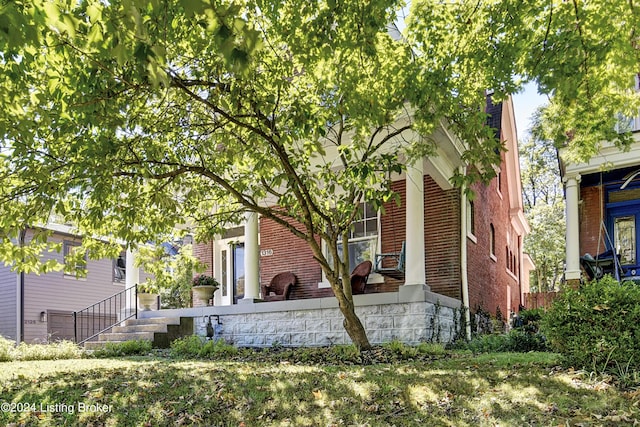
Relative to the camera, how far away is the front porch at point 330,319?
341 inches

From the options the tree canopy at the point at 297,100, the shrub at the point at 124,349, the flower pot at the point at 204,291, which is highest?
the tree canopy at the point at 297,100

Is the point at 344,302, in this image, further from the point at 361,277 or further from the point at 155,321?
the point at 155,321

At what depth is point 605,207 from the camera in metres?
12.5

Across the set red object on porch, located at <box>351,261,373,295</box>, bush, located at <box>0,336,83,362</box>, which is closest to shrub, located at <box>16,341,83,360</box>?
bush, located at <box>0,336,83,362</box>

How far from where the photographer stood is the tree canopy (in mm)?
5348

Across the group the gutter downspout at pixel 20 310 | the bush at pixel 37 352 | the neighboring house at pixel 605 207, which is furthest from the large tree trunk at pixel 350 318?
the gutter downspout at pixel 20 310

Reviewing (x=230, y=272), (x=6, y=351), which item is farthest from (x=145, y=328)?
Result: (x=230, y=272)

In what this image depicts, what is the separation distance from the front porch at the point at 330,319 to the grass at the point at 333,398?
280 centimetres

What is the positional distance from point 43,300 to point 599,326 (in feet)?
57.3

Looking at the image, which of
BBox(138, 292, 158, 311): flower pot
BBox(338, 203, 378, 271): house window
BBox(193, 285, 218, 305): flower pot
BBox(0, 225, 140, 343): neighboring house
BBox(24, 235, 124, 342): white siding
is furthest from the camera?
BBox(24, 235, 124, 342): white siding

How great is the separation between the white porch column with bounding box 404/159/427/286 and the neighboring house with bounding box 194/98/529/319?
18 mm

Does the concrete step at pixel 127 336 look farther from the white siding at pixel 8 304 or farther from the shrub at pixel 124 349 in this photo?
the white siding at pixel 8 304

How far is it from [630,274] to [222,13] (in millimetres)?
12530

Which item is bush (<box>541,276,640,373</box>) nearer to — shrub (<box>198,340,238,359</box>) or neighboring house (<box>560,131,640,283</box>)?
shrub (<box>198,340,238,359</box>)
